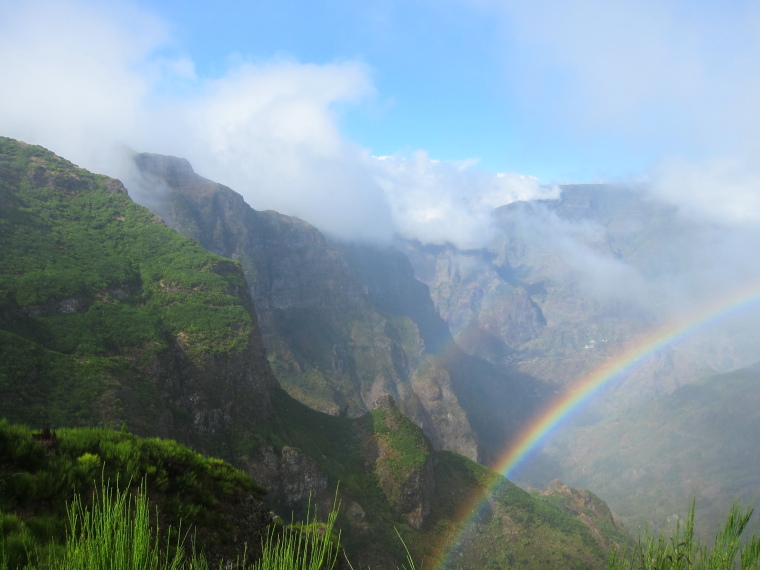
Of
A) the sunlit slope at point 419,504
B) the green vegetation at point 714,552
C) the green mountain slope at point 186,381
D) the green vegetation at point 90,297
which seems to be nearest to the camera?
the green vegetation at point 714,552

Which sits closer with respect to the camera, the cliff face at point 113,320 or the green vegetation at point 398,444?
the cliff face at point 113,320

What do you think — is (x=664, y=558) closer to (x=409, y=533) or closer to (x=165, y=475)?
(x=165, y=475)

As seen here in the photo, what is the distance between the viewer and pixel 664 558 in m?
9.08

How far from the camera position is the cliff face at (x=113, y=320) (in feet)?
141

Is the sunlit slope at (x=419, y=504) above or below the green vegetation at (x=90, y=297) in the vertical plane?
below

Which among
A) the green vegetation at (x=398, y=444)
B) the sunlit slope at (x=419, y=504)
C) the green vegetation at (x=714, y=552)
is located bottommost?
the sunlit slope at (x=419, y=504)

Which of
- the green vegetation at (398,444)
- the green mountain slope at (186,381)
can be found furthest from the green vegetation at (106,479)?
the green vegetation at (398,444)

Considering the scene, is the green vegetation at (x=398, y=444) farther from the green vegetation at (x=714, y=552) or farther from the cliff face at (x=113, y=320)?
the green vegetation at (x=714, y=552)

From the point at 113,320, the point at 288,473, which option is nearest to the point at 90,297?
the point at 113,320

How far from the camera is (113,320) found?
185ft

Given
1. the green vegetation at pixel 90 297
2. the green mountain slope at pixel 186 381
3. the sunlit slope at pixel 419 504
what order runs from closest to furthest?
the green vegetation at pixel 90 297 → the green mountain slope at pixel 186 381 → the sunlit slope at pixel 419 504

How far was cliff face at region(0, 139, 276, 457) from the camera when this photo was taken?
42906 mm

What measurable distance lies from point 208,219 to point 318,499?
16707cm

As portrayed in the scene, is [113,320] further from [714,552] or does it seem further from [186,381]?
[714,552]
